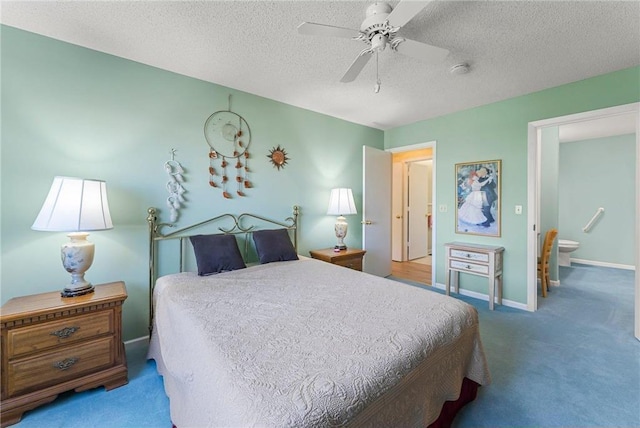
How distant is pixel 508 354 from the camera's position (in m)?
2.23

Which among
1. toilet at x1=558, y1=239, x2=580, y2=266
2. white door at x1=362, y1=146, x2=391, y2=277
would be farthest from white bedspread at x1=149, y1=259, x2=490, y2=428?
toilet at x1=558, y1=239, x2=580, y2=266

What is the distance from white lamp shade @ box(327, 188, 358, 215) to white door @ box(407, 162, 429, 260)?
2.86m

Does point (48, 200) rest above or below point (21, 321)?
above

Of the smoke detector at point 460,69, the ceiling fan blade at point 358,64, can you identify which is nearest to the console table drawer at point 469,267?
the smoke detector at point 460,69

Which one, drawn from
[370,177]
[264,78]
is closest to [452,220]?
[370,177]

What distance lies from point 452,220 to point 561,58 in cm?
209

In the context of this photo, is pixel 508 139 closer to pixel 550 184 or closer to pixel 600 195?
pixel 550 184

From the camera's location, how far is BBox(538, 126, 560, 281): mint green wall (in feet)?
13.5

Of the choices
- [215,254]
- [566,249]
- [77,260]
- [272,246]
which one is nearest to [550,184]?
[566,249]

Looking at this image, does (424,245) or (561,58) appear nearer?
(561,58)

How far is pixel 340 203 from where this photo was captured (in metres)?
3.53

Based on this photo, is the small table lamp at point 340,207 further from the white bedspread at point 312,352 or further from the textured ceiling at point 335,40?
the white bedspread at point 312,352

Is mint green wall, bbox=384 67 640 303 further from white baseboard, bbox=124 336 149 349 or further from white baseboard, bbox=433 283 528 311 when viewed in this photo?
white baseboard, bbox=124 336 149 349

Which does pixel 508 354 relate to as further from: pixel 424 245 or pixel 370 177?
pixel 424 245
